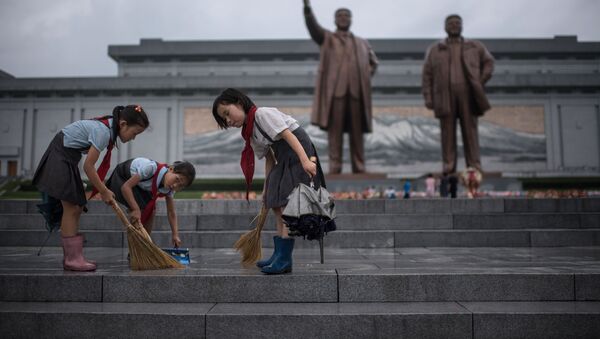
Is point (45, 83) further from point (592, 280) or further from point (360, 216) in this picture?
point (592, 280)

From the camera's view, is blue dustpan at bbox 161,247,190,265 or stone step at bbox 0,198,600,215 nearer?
blue dustpan at bbox 161,247,190,265

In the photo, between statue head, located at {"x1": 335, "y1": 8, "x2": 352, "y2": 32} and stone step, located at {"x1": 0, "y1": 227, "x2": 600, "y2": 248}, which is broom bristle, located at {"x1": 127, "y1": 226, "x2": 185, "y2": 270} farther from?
statue head, located at {"x1": 335, "y1": 8, "x2": 352, "y2": 32}

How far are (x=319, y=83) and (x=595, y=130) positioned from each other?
2309cm

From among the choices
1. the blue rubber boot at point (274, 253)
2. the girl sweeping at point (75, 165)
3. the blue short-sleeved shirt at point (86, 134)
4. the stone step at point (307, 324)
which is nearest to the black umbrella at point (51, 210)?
the girl sweeping at point (75, 165)

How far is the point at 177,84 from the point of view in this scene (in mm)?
25688

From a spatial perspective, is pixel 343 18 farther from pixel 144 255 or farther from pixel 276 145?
pixel 144 255

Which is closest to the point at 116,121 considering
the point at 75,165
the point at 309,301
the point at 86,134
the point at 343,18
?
the point at 86,134

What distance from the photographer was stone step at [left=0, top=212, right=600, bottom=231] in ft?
18.5

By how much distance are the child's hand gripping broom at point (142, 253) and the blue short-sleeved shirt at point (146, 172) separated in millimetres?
496

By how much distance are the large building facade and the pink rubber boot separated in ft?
70.6

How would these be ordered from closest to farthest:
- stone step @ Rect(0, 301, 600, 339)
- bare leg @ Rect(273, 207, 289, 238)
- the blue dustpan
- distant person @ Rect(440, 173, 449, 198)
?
stone step @ Rect(0, 301, 600, 339) < bare leg @ Rect(273, 207, 289, 238) < the blue dustpan < distant person @ Rect(440, 173, 449, 198)

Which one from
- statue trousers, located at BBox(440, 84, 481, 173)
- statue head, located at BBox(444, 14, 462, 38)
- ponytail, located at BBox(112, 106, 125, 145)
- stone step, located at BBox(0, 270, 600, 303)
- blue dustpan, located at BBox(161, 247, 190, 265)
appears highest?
statue head, located at BBox(444, 14, 462, 38)

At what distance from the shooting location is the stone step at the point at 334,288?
101 inches

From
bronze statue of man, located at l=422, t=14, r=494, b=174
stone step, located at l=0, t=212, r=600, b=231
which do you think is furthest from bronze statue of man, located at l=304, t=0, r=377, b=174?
stone step, located at l=0, t=212, r=600, b=231
